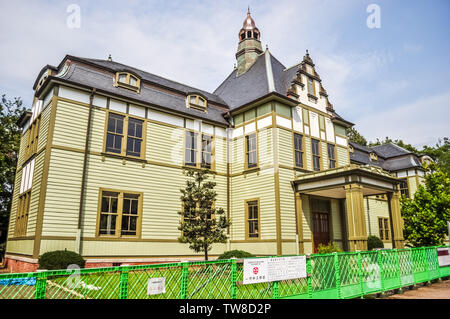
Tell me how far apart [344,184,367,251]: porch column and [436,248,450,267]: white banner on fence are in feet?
9.69

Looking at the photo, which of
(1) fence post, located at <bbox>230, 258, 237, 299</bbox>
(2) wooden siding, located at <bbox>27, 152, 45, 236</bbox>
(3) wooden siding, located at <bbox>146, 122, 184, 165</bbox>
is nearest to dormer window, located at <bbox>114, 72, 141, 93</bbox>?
(3) wooden siding, located at <bbox>146, 122, 184, 165</bbox>

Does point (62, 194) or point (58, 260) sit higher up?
point (62, 194)

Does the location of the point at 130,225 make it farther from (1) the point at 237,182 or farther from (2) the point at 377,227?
(2) the point at 377,227

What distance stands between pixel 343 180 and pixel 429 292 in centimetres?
654

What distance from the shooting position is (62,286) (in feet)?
18.0

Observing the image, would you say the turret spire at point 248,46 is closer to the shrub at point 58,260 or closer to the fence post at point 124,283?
the shrub at point 58,260

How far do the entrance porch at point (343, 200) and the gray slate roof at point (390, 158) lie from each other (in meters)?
9.76

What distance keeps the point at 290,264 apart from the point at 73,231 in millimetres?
9961

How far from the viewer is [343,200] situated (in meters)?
21.7

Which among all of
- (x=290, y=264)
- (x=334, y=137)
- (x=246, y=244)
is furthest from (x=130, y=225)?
(x=334, y=137)

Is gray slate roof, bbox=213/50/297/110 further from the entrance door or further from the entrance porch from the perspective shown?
the entrance door

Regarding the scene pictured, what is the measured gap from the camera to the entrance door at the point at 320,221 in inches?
768

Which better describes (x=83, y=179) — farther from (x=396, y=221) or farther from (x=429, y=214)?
(x=429, y=214)

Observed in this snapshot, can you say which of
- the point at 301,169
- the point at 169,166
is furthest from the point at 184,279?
the point at 301,169
